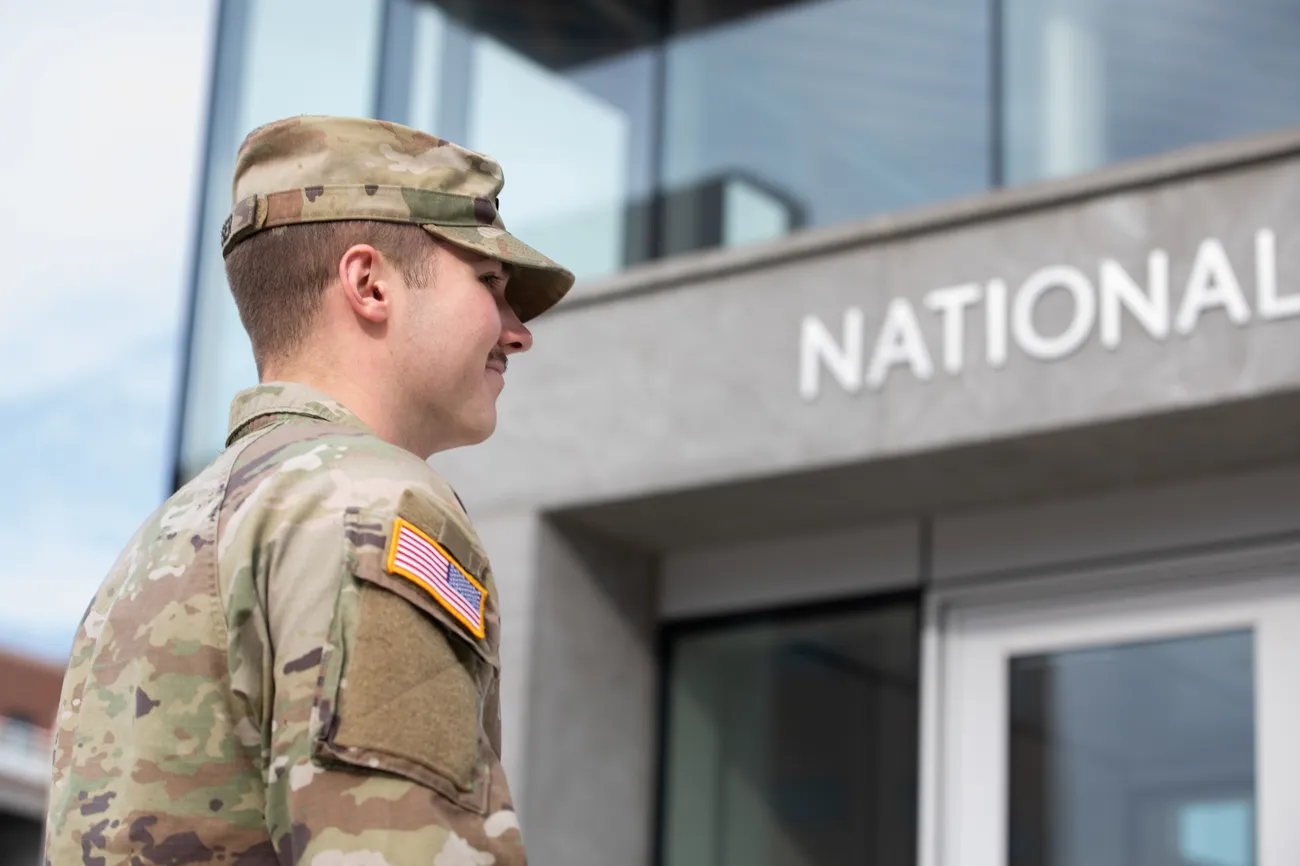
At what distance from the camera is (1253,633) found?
Answer: 5621mm

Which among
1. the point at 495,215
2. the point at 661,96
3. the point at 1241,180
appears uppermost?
the point at 661,96

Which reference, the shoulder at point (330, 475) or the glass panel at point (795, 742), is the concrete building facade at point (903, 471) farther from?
the shoulder at point (330, 475)

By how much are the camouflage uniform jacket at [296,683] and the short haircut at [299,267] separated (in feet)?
0.51

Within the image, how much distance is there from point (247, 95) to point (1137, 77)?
3.30m

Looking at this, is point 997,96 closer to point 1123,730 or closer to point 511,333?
point 1123,730

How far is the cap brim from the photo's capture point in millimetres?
1929

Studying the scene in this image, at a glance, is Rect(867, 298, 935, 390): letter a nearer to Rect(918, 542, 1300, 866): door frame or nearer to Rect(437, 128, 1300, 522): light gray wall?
Rect(437, 128, 1300, 522): light gray wall

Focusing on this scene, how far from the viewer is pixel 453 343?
75.9 inches

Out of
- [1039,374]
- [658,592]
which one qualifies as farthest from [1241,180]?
[658,592]

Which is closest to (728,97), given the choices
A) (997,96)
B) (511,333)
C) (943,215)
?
(997,96)

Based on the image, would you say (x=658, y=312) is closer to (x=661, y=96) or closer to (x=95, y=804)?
(x=661, y=96)

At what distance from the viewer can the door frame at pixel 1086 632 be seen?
17.9ft

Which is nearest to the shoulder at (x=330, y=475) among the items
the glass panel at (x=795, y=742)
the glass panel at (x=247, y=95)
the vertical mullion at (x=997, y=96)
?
the vertical mullion at (x=997, y=96)

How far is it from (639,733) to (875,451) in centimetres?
145
